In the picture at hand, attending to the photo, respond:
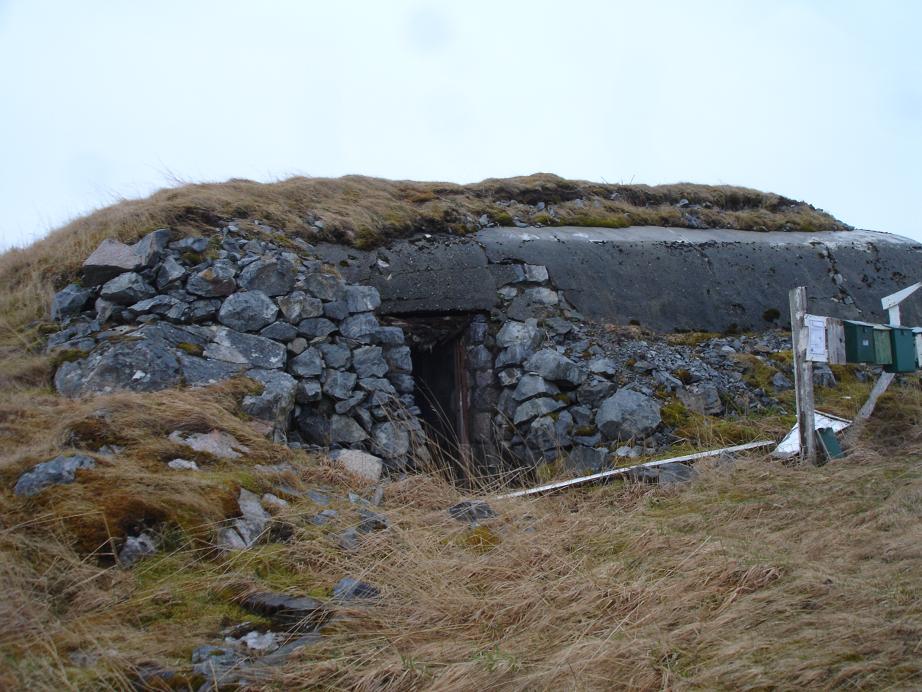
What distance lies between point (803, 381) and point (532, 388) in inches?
84.3

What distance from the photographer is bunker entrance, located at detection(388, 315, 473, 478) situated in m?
7.00

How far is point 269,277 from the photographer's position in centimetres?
614

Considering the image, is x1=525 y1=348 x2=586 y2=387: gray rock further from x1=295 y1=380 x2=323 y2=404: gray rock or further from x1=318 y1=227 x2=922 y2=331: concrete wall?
x1=295 y1=380 x2=323 y2=404: gray rock

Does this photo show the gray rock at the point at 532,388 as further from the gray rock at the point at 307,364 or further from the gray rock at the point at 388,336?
the gray rock at the point at 307,364

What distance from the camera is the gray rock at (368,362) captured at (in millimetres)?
6098

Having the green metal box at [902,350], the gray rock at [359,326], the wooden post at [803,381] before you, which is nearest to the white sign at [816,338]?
the wooden post at [803,381]

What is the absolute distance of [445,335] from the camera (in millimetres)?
7258

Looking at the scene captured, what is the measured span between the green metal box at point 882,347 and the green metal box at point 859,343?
0.08 meters

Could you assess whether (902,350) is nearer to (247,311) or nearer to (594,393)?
(594,393)

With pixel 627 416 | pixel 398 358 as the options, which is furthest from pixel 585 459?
pixel 398 358

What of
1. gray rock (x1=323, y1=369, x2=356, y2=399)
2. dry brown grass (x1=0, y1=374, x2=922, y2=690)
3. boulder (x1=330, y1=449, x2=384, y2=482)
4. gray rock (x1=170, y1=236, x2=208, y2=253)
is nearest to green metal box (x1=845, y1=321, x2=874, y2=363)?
dry brown grass (x1=0, y1=374, x2=922, y2=690)

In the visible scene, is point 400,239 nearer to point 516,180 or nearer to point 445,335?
point 445,335

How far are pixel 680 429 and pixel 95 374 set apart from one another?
14.7 ft

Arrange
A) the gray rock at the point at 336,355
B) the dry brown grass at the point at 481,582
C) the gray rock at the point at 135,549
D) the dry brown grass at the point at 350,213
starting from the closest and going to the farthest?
the dry brown grass at the point at 481,582
the gray rock at the point at 135,549
the gray rock at the point at 336,355
the dry brown grass at the point at 350,213
